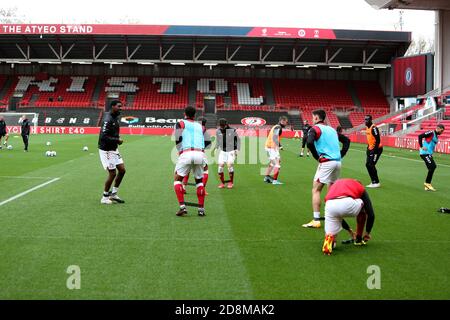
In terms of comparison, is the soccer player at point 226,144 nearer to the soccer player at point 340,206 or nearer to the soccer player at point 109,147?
the soccer player at point 109,147

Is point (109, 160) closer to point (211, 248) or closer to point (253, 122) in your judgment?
point (211, 248)

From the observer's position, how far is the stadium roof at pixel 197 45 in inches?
2255

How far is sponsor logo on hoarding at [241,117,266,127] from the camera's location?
59.9 meters

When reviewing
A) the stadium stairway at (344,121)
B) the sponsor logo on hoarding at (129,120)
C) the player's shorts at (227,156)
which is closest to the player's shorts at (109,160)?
the player's shorts at (227,156)

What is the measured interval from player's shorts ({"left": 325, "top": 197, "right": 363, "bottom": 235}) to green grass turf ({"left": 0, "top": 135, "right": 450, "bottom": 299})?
1.36ft

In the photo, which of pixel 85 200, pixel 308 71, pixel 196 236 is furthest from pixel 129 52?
pixel 196 236

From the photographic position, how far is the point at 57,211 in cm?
1081

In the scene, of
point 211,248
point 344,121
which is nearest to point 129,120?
point 344,121

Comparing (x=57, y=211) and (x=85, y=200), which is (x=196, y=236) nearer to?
(x=57, y=211)

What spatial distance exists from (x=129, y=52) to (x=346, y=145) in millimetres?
56768

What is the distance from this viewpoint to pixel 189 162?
10234 millimetres

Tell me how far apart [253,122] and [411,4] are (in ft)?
86.3

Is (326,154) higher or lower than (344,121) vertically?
lower

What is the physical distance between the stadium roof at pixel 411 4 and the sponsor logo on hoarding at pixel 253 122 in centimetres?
2470
